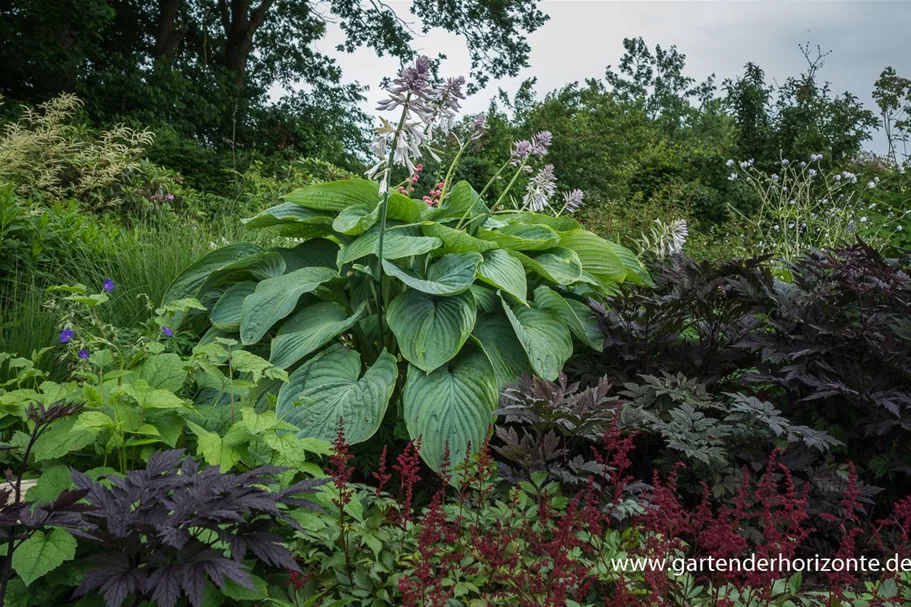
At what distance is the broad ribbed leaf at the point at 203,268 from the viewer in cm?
355

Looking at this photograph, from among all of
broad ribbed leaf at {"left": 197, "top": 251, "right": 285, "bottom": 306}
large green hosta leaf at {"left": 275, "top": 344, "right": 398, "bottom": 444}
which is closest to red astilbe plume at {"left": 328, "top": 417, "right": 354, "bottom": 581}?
large green hosta leaf at {"left": 275, "top": 344, "right": 398, "bottom": 444}

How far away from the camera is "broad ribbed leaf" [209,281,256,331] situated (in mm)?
3276

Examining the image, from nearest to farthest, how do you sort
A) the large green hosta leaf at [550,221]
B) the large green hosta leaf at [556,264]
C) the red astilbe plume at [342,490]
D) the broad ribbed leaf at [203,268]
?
1. the red astilbe plume at [342,490]
2. the large green hosta leaf at [556,264]
3. the broad ribbed leaf at [203,268]
4. the large green hosta leaf at [550,221]

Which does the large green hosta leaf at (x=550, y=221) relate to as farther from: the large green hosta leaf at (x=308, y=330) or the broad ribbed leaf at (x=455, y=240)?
the large green hosta leaf at (x=308, y=330)

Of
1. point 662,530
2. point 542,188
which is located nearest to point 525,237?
point 542,188

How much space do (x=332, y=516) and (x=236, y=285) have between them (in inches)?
67.4

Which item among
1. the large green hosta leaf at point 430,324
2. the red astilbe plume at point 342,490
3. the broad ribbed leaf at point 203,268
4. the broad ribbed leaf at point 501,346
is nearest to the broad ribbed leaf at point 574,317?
the broad ribbed leaf at point 501,346

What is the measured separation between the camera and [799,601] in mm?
2049

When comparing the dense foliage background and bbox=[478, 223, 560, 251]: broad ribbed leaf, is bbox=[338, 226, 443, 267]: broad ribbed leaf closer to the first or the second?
the dense foliage background

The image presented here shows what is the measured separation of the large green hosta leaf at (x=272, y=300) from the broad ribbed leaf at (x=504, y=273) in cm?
61

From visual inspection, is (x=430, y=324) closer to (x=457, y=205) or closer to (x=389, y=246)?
(x=389, y=246)

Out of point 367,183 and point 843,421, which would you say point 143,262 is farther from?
point 843,421

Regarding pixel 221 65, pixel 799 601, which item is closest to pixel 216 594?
pixel 799 601

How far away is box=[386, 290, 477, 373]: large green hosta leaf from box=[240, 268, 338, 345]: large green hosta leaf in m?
0.37
